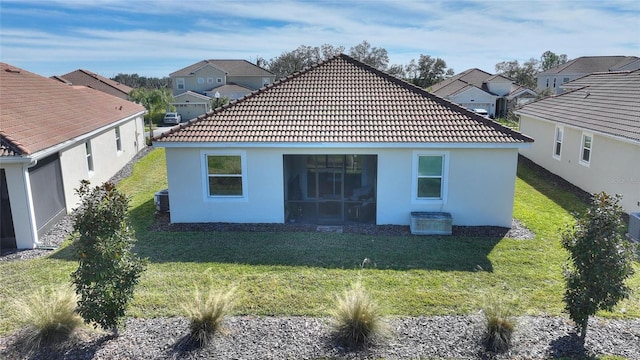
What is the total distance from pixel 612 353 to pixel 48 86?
21.8m

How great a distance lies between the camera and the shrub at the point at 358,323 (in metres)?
6.93

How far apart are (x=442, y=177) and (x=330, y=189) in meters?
3.77

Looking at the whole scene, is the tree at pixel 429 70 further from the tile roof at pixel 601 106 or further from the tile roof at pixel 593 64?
the tile roof at pixel 601 106

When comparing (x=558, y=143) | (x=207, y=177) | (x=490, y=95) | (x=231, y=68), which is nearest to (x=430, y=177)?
(x=207, y=177)

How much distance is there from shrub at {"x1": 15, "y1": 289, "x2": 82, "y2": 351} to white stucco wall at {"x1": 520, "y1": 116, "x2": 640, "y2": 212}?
15481 millimetres

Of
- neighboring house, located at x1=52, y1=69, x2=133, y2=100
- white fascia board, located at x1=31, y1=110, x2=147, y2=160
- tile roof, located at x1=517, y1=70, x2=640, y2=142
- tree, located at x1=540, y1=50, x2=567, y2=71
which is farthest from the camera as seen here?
tree, located at x1=540, y1=50, x2=567, y2=71

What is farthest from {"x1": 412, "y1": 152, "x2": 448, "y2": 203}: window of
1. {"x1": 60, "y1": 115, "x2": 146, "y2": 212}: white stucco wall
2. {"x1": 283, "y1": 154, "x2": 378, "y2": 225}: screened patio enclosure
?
{"x1": 60, "y1": 115, "x2": 146, "y2": 212}: white stucco wall

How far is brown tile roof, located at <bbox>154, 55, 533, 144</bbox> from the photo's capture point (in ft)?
40.3

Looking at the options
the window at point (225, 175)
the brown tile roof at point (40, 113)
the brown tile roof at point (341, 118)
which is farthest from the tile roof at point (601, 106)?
the brown tile roof at point (40, 113)

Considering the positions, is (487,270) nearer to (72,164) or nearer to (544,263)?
(544,263)

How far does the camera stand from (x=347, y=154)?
12859mm

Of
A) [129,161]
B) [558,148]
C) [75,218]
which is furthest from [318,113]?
[129,161]

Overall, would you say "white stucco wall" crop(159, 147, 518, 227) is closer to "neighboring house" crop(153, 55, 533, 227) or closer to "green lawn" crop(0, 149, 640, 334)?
"neighboring house" crop(153, 55, 533, 227)

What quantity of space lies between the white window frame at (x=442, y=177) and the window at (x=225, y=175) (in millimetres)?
4976
